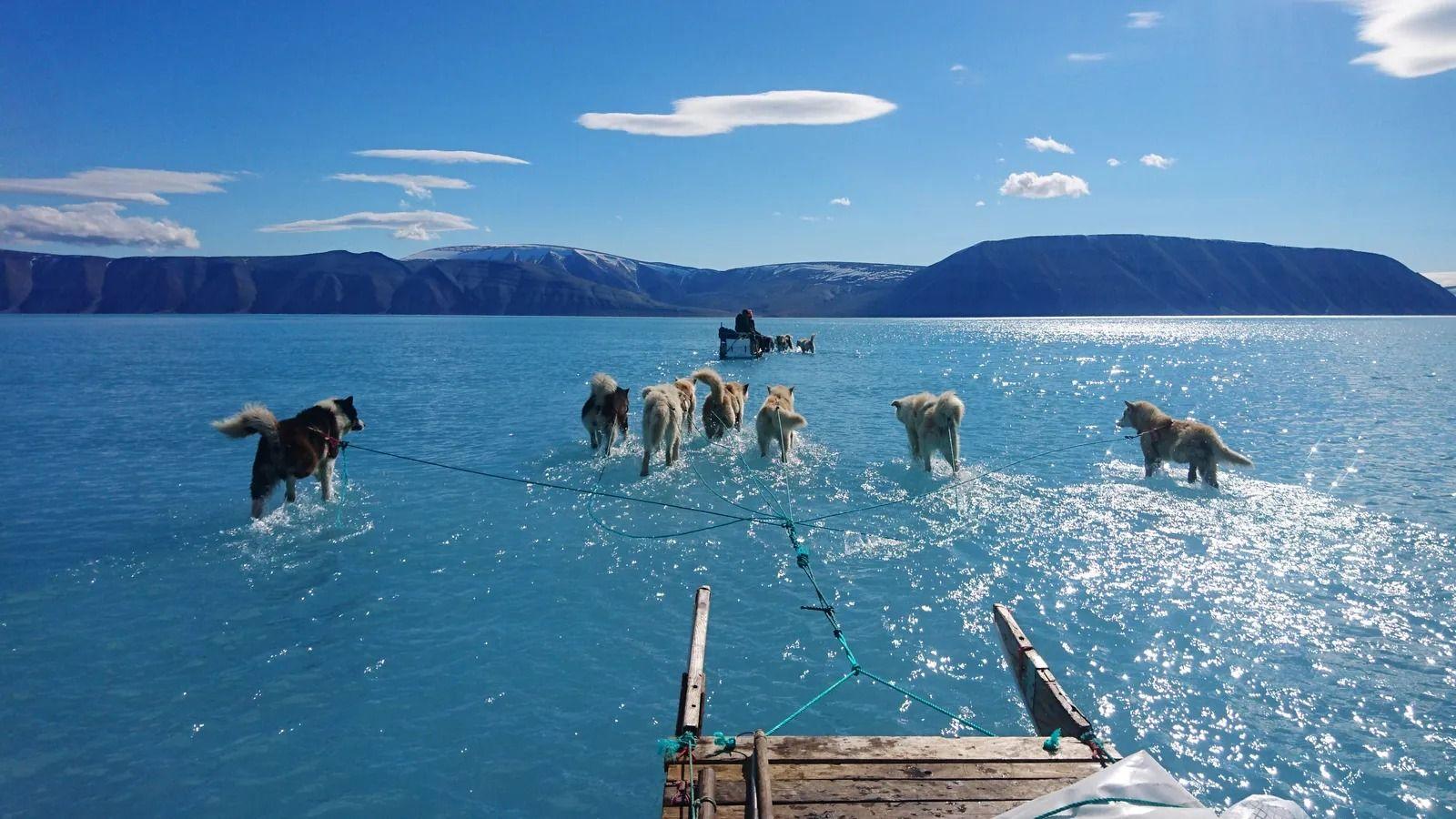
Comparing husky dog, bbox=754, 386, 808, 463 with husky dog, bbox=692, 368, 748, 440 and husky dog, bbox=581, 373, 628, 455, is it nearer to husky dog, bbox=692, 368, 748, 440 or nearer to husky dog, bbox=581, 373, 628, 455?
husky dog, bbox=692, 368, 748, 440

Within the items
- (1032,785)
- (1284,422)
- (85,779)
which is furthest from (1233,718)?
(1284,422)

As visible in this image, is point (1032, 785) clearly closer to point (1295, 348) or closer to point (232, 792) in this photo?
point (232, 792)

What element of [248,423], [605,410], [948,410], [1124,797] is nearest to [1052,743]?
[1124,797]

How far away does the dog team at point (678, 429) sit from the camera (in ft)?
38.1

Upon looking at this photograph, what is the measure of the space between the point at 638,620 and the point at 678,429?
7279 millimetres

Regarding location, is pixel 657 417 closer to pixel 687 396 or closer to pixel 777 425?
pixel 687 396

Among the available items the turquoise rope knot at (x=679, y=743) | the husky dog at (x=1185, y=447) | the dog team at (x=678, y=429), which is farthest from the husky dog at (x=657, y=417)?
the turquoise rope knot at (x=679, y=743)

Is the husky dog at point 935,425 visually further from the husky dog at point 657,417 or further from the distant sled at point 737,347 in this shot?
the distant sled at point 737,347

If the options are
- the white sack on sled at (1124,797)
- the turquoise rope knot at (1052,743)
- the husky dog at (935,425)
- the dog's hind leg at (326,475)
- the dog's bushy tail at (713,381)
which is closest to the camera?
the white sack on sled at (1124,797)

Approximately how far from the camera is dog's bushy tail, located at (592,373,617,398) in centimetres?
1570

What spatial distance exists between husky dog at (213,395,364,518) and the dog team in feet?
0.05

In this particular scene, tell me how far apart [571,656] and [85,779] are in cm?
380

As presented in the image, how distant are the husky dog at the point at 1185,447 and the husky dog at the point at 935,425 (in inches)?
149

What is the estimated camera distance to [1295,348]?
6969 centimetres
